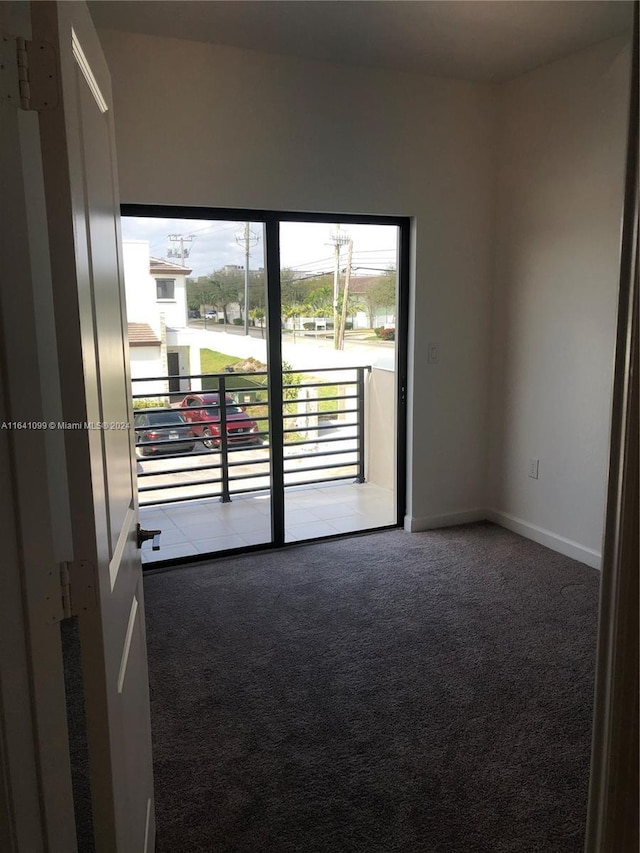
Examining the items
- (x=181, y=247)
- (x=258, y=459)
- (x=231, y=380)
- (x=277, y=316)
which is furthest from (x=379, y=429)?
(x=181, y=247)

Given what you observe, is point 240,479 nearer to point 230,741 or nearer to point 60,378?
point 230,741

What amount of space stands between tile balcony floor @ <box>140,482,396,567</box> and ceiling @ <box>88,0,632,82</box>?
2682 millimetres

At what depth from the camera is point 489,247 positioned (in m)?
4.30

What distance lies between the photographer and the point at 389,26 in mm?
3150

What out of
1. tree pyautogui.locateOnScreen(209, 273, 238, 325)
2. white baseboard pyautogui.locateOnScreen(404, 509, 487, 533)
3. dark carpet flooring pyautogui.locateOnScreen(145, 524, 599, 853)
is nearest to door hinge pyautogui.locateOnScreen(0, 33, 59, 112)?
dark carpet flooring pyautogui.locateOnScreen(145, 524, 599, 853)

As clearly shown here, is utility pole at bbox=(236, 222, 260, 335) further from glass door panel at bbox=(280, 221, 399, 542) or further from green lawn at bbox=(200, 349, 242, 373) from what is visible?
green lawn at bbox=(200, 349, 242, 373)

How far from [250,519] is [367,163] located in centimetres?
235

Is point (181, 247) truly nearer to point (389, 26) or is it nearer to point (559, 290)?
point (389, 26)

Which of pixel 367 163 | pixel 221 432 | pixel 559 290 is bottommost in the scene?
pixel 221 432

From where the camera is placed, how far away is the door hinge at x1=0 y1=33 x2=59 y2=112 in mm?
861

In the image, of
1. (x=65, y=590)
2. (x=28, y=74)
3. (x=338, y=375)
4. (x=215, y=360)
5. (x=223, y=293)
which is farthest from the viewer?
(x=338, y=375)

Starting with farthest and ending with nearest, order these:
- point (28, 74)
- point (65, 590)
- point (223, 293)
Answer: point (223, 293) < point (65, 590) < point (28, 74)

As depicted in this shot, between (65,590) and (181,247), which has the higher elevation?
(181,247)

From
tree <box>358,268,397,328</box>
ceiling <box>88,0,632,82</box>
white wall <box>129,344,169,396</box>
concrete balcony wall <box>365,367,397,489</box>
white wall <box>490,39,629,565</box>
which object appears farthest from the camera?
concrete balcony wall <box>365,367,397,489</box>
